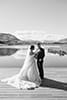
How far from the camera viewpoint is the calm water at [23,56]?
703 cm

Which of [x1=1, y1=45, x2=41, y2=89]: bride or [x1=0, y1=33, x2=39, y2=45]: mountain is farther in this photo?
[x1=0, y1=33, x2=39, y2=45]: mountain

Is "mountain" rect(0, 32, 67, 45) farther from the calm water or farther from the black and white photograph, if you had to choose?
the calm water

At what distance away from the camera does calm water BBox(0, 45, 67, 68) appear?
23.1 feet

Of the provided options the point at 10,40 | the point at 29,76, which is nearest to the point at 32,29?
the point at 10,40

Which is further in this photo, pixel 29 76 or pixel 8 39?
pixel 8 39

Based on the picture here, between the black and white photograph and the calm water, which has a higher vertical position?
the black and white photograph

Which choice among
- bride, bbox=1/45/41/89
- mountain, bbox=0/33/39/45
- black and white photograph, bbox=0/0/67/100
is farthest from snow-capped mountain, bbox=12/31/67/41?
bride, bbox=1/45/41/89

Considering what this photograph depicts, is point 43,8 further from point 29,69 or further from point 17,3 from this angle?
point 29,69

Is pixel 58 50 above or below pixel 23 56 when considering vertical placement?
above

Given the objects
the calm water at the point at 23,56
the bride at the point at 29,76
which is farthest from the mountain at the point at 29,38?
the bride at the point at 29,76

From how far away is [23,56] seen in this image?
7.06m

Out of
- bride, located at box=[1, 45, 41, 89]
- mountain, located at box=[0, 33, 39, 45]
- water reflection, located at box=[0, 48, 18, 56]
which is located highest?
mountain, located at box=[0, 33, 39, 45]

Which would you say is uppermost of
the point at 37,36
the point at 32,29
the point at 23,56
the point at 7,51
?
the point at 32,29

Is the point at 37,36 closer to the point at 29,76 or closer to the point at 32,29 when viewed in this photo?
the point at 32,29
